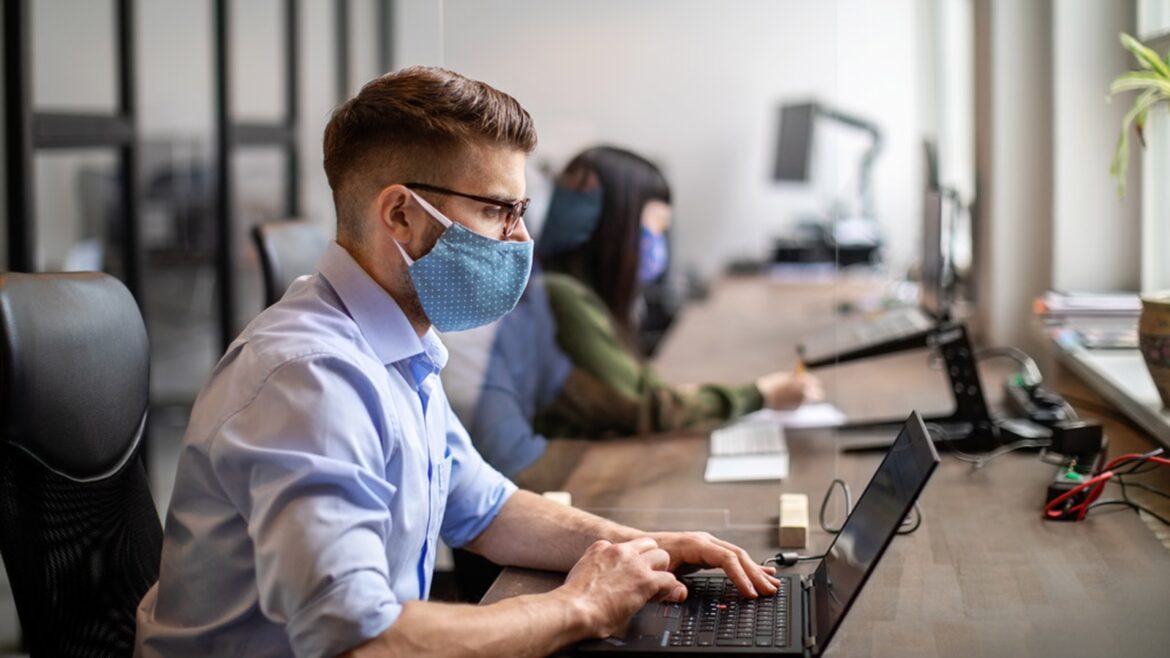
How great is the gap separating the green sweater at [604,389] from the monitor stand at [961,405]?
0.36 meters

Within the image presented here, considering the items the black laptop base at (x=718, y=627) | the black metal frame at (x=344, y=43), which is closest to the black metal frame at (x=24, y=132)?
the black laptop base at (x=718, y=627)

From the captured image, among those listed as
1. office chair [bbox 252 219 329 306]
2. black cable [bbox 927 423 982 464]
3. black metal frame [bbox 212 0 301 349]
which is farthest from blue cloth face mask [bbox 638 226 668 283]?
black metal frame [bbox 212 0 301 349]

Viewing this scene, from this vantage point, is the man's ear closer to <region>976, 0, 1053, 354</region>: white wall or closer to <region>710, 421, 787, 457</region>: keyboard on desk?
<region>710, 421, 787, 457</region>: keyboard on desk

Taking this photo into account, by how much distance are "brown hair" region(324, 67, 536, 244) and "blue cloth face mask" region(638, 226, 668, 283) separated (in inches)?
43.3

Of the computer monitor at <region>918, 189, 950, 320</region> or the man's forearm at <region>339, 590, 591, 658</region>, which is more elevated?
→ the computer monitor at <region>918, 189, 950, 320</region>

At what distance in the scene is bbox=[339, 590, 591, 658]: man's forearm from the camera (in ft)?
3.88

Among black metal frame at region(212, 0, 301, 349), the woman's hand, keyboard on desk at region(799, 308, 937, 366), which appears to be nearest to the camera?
keyboard on desk at region(799, 308, 937, 366)

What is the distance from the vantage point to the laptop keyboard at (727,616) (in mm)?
1319

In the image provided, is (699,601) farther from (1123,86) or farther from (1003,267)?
(1003,267)

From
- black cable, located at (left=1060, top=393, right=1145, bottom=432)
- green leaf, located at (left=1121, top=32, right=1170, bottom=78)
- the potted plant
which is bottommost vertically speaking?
black cable, located at (left=1060, top=393, right=1145, bottom=432)

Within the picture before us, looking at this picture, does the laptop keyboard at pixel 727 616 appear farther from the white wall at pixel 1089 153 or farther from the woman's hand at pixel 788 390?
the white wall at pixel 1089 153

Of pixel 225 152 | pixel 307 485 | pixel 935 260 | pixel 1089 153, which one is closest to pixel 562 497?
pixel 307 485

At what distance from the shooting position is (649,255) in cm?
257

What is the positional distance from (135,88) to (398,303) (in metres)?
2.84
